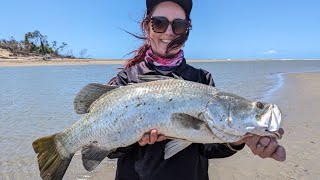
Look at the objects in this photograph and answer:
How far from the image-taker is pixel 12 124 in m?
8.12

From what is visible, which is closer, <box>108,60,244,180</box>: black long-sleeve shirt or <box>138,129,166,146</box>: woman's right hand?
<box>138,129,166,146</box>: woman's right hand

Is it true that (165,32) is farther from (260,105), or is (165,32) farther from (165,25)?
(260,105)

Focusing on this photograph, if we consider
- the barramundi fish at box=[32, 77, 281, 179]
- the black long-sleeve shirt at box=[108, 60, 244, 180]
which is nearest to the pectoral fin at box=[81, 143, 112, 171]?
the barramundi fish at box=[32, 77, 281, 179]

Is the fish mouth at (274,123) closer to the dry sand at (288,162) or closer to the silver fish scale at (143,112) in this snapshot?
the silver fish scale at (143,112)

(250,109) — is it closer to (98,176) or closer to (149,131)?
(149,131)

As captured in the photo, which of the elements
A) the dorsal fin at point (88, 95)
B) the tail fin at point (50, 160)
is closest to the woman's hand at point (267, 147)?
the dorsal fin at point (88, 95)

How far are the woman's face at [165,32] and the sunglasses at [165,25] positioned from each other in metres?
0.03

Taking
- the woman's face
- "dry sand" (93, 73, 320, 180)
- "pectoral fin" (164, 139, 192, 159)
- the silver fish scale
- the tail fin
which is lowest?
"dry sand" (93, 73, 320, 180)

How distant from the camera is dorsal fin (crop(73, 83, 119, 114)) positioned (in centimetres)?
276

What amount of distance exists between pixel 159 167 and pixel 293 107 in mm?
7778

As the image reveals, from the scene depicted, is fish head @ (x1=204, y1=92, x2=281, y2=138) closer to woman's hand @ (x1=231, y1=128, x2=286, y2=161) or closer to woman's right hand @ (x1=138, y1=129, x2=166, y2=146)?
woman's hand @ (x1=231, y1=128, x2=286, y2=161)

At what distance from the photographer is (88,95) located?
279 centimetres

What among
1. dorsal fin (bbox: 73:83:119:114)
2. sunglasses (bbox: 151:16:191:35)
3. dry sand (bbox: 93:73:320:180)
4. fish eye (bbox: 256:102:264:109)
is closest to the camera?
fish eye (bbox: 256:102:264:109)

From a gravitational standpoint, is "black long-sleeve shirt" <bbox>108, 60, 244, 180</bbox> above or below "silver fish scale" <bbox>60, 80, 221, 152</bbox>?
below
